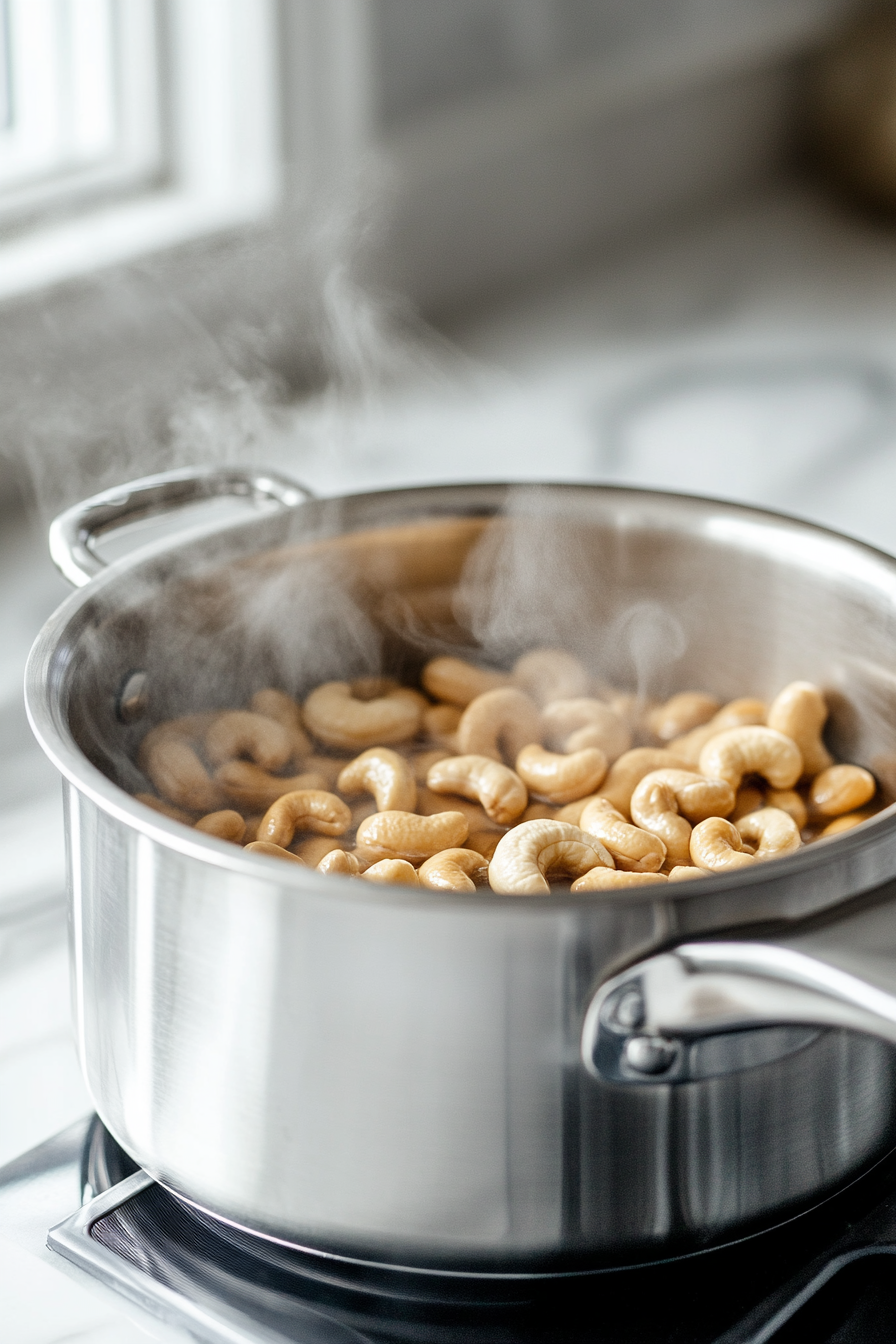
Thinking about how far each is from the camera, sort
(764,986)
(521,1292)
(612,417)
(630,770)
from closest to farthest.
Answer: (764,986) < (521,1292) < (630,770) < (612,417)

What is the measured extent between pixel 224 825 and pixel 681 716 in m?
0.28

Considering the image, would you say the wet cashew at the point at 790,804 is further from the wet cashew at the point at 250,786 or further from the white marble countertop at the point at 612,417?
the white marble countertop at the point at 612,417

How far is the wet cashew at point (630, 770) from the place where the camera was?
0.72m

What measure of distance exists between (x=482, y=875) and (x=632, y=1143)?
17 cm

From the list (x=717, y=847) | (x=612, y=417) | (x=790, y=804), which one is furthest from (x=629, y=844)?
(x=612, y=417)

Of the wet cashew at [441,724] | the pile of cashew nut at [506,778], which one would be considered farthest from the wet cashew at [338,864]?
the wet cashew at [441,724]

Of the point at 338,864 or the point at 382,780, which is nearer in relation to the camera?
the point at 338,864

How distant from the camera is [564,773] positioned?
72 cm

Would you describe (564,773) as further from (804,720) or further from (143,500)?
(143,500)

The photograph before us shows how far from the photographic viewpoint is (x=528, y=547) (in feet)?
2.66

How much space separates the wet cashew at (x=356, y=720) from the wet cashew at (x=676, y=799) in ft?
0.49

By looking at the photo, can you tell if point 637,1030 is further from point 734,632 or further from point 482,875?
point 734,632

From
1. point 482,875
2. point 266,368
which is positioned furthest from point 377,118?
point 482,875

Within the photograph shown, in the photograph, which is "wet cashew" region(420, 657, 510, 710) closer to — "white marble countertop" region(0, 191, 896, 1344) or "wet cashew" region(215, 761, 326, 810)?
"wet cashew" region(215, 761, 326, 810)
